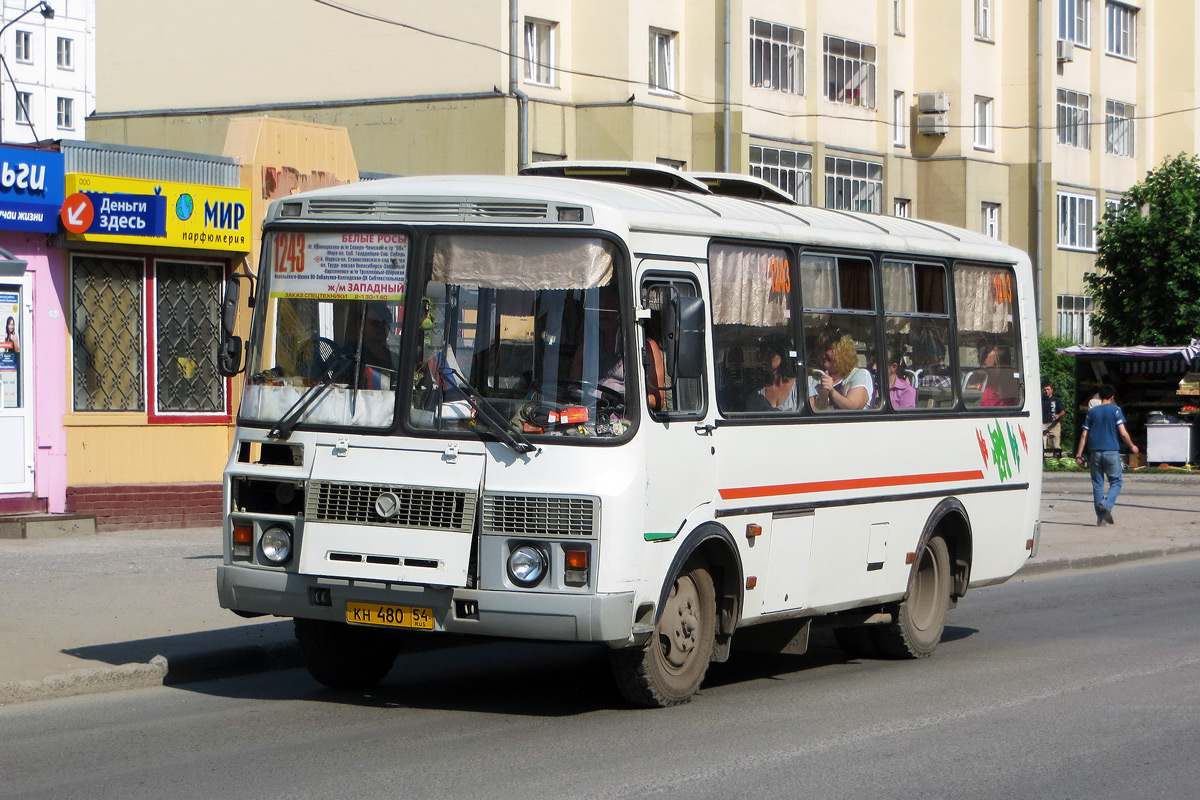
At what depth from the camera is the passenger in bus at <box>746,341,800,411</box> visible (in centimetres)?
941

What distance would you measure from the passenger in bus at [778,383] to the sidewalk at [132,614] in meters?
3.36

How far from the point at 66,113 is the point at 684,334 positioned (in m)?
91.8

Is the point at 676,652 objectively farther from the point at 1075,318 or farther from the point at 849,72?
the point at 1075,318

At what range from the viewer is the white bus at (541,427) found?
26.6 ft

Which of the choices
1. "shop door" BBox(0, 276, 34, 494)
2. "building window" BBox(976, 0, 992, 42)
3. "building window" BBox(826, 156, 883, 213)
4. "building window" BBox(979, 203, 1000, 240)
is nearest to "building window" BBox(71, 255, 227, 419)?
"shop door" BBox(0, 276, 34, 494)

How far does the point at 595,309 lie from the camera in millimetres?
8289

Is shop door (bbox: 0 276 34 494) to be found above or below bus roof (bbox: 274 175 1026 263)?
below

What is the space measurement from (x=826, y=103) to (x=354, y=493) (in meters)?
36.0

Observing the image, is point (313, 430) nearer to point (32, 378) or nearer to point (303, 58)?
point (32, 378)

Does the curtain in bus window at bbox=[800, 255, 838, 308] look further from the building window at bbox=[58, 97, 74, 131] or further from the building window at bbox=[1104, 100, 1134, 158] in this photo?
the building window at bbox=[58, 97, 74, 131]

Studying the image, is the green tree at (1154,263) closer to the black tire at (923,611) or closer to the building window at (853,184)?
the building window at (853,184)

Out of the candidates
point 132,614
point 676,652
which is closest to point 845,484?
point 676,652

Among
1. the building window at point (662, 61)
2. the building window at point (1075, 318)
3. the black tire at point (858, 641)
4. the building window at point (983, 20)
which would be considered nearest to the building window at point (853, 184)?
the building window at point (662, 61)

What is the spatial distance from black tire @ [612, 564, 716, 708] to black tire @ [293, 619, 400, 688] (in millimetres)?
1561
